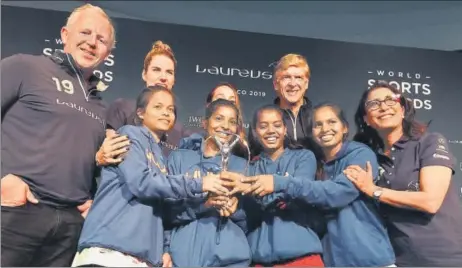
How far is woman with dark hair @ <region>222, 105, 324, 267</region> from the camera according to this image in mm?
1962

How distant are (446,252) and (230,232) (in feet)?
2.55

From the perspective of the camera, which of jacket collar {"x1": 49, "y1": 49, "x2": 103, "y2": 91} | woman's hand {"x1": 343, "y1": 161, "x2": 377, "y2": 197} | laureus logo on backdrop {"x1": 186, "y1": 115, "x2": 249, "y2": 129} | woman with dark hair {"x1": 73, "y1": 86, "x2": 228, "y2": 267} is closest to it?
woman with dark hair {"x1": 73, "y1": 86, "x2": 228, "y2": 267}

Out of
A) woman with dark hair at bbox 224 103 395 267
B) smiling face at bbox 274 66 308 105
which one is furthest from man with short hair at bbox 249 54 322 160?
woman with dark hair at bbox 224 103 395 267

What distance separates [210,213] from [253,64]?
1.32 meters

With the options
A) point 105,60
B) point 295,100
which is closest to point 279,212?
point 295,100

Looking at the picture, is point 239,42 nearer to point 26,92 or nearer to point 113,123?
point 113,123

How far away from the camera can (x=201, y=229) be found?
6.35 ft

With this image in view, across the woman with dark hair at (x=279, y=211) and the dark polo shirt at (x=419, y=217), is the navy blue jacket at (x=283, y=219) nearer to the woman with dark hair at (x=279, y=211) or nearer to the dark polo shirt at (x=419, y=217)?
the woman with dark hair at (x=279, y=211)

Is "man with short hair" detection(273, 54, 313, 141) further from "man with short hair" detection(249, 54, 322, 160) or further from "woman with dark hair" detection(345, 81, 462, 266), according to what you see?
"woman with dark hair" detection(345, 81, 462, 266)

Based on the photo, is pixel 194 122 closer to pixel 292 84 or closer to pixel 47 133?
pixel 292 84

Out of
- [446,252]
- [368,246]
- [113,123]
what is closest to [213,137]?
[113,123]

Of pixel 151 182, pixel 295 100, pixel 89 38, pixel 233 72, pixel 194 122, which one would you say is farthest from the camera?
pixel 233 72

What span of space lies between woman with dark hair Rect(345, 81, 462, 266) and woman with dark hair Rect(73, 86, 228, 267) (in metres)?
0.62

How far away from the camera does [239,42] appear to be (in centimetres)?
315
